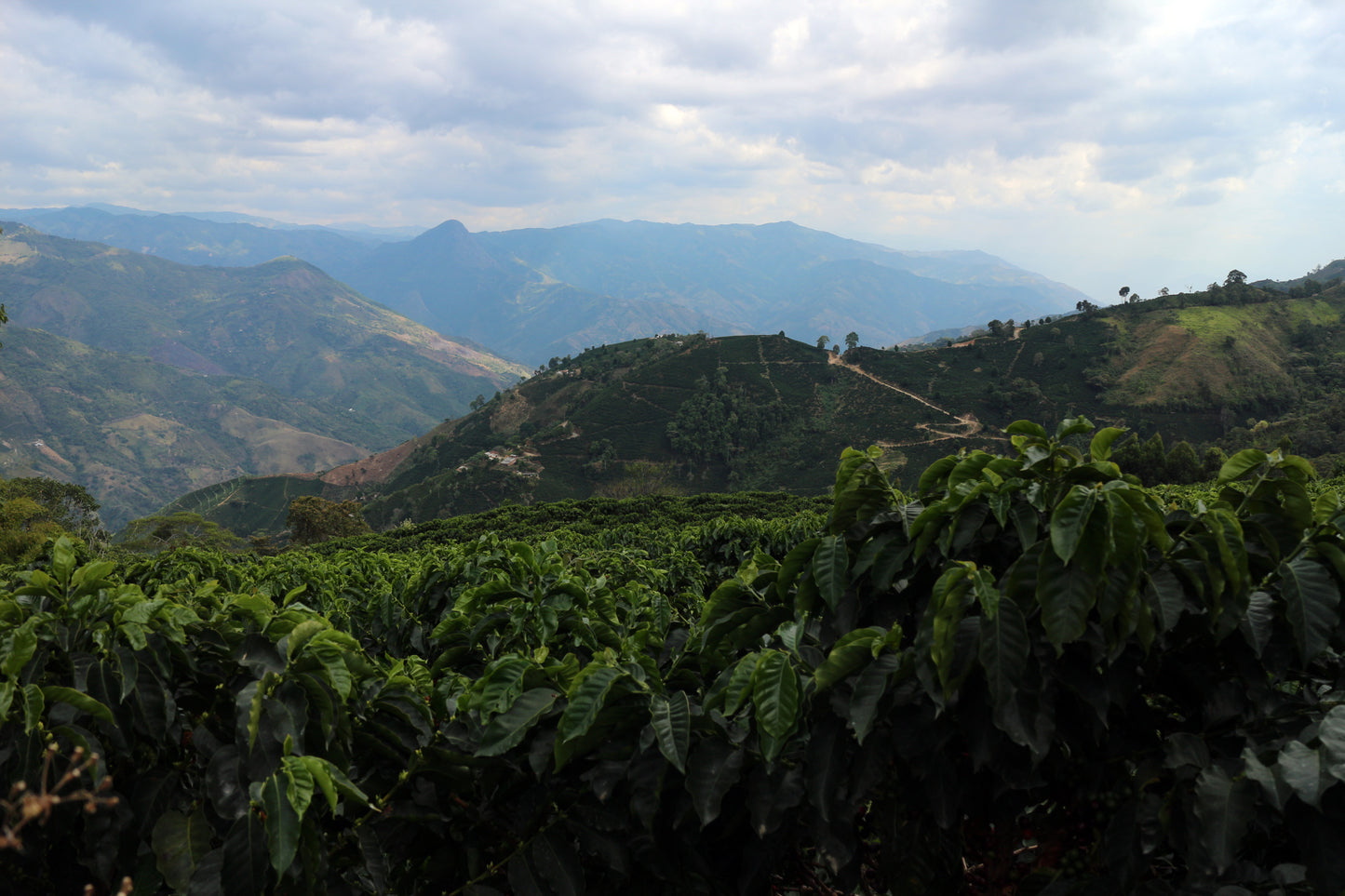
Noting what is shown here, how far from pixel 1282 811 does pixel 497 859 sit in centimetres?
268

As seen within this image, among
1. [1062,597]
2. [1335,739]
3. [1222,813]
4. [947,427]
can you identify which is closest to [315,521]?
[1062,597]

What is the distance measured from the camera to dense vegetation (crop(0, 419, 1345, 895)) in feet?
7.34

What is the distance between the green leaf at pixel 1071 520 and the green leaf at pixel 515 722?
1898 mm

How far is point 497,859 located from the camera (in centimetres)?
292

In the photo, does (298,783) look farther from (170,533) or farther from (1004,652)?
(170,533)

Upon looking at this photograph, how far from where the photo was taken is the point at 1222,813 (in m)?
2.05

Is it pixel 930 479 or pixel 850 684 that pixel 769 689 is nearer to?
pixel 850 684

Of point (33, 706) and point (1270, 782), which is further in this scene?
point (33, 706)

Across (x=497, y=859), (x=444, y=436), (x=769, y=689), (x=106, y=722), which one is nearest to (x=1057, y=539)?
(x=769, y=689)

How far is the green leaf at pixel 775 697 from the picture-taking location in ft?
8.02

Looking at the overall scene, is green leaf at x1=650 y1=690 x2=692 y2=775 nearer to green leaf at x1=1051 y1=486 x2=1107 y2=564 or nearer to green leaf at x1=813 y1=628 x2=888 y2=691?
green leaf at x1=813 y1=628 x2=888 y2=691

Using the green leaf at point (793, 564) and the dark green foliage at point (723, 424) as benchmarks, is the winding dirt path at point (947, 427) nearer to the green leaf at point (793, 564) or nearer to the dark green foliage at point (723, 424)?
the dark green foliage at point (723, 424)

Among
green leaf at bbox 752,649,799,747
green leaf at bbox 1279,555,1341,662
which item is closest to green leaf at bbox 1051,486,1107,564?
green leaf at bbox 1279,555,1341,662

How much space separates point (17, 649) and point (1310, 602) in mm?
4244
